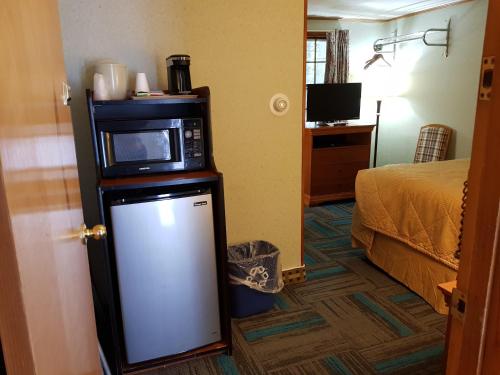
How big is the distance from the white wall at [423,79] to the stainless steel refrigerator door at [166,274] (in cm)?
380

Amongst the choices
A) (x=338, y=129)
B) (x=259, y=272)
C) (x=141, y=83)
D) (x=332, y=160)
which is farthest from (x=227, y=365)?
(x=338, y=129)

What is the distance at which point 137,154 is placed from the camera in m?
1.92

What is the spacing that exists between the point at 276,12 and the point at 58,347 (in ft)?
7.52

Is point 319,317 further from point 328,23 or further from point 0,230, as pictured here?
point 328,23

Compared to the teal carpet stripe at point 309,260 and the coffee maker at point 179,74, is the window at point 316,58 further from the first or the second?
the coffee maker at point 179,74

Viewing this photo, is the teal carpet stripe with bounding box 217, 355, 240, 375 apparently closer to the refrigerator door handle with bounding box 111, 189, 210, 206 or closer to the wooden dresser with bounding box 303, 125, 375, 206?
the refrigerator door handle with bounding box 111, 189, 210, 206

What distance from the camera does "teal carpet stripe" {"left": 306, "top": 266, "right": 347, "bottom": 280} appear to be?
2.99m

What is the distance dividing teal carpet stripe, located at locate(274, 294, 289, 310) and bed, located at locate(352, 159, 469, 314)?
35.0 inches

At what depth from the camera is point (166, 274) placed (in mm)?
1915

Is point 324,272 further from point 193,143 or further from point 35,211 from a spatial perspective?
point 35,211

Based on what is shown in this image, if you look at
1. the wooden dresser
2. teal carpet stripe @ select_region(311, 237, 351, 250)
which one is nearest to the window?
the wooden dresser

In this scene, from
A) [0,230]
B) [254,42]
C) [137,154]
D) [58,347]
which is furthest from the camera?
[254,42]

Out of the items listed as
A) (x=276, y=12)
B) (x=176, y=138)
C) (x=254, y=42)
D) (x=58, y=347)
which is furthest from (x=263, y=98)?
(x=58, y=347)

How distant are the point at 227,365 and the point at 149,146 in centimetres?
119
